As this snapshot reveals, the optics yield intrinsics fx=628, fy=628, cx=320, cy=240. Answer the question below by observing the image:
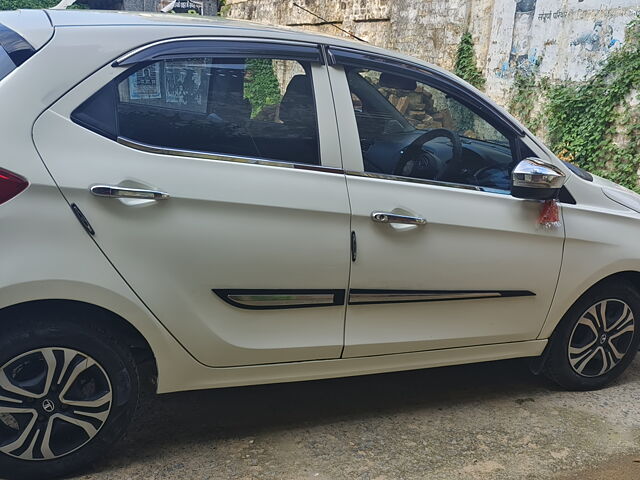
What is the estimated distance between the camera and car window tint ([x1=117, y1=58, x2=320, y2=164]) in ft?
8.16

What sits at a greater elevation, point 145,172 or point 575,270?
point 145,172

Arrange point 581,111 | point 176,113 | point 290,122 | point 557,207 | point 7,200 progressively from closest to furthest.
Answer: point 7,200, point 176,113, point 290,122, point 557,207, point 581,111

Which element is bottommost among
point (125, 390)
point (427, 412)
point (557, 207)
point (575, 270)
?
point (427, 412)

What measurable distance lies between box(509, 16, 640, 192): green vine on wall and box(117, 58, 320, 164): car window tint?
6217mm

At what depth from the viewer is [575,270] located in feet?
10.9

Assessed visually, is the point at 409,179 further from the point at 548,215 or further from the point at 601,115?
the point at 601,115

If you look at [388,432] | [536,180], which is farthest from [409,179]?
[388,432]

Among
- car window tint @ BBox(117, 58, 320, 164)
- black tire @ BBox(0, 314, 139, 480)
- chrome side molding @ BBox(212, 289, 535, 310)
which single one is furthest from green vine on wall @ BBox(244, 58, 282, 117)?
black tire @ BBox(0, 314, 139, 480)

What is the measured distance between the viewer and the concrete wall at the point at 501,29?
7.90 m

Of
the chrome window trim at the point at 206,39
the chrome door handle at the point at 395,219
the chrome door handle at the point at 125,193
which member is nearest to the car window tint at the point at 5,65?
the chrome window trim at the point at 206,39

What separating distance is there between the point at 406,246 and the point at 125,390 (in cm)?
136

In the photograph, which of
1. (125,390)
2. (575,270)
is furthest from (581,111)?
(125,390)

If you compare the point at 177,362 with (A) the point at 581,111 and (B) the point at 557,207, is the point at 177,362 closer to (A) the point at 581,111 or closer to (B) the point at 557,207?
(B) the point at 557,207

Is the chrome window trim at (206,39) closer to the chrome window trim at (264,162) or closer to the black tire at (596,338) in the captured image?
the chrome window trim at (264,162)
